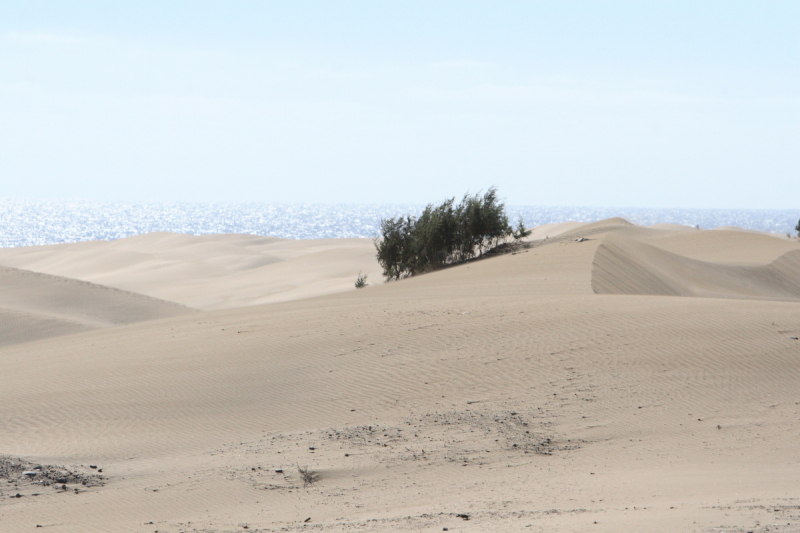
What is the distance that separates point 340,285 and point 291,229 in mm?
93169

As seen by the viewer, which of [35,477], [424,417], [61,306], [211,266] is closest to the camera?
[35,477]

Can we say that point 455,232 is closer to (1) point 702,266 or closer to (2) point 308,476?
(1) point 702,266

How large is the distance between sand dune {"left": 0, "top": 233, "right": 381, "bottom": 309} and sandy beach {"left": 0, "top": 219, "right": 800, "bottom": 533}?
20357 mm

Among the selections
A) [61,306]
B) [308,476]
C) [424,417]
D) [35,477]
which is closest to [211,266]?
[61,306]

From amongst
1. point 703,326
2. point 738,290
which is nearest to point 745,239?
point 738,290

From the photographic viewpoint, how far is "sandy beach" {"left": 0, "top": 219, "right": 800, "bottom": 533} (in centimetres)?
635

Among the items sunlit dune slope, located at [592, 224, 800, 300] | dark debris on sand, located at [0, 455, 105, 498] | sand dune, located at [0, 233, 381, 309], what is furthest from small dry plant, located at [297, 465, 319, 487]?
sand dune, located at [0, 233, 381, 309]

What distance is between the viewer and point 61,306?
85.2 feet

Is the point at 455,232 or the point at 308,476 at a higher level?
the point at 455,232

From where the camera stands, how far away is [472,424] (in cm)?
880

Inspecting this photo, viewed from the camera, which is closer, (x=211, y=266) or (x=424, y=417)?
(x=424, y=417)

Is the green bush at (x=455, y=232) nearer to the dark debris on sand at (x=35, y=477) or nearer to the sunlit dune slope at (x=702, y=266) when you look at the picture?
the sunlit dune slope at (x=702, y=266)

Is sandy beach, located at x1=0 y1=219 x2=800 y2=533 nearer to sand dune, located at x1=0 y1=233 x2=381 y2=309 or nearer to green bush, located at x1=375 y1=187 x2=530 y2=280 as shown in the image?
green bush, located at x1=375 y1=187 x2=530 y2=280

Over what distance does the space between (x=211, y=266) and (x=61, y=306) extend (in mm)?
23172
